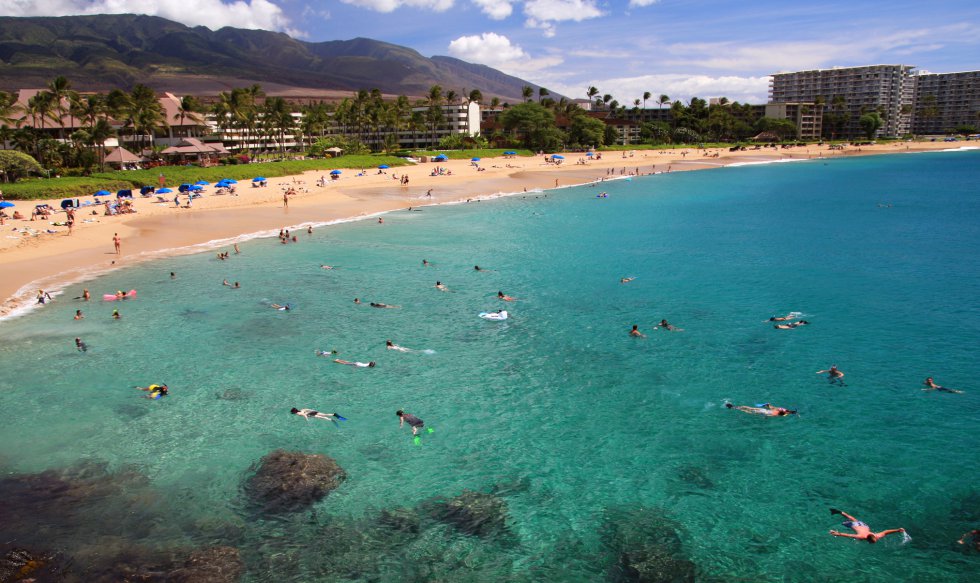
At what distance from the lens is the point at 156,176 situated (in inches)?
2758

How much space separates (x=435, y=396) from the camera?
826 inches

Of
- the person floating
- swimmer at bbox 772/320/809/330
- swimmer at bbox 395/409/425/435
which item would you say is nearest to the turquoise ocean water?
the person floating

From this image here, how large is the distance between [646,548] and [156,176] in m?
72.7

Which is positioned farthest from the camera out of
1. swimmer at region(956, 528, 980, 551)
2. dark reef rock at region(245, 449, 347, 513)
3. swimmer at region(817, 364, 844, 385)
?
swimmer at region(817, 364, 844, 385)

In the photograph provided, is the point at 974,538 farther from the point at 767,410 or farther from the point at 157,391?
the point at 157,391

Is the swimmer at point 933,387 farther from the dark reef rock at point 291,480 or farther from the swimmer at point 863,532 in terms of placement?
the dark reef rock at point 291,480

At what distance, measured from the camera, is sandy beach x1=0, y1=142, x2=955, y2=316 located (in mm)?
38375

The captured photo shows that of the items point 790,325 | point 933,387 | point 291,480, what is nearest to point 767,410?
point 933,387

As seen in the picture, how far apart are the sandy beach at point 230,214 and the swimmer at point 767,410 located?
32.6 metres

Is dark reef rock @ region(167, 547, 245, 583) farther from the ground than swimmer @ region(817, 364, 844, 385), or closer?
closer

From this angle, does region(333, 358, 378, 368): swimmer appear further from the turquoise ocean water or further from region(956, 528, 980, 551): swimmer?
region(956, 528, 980, 551): swimmer

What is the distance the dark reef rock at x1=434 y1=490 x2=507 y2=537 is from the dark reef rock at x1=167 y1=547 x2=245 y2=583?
14.5 feet

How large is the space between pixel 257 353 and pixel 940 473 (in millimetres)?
23048

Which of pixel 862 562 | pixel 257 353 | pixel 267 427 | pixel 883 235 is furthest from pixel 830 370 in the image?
pixel 883 235
